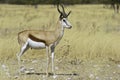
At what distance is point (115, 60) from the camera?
14.4 metres

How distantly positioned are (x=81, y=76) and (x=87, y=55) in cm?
337

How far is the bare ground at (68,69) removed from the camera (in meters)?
11.3

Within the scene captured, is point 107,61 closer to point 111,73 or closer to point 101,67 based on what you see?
point 101,67

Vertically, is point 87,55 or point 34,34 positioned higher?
point 34,34

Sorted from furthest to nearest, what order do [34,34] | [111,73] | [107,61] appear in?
[107,61] < [111,73] < [34,34]

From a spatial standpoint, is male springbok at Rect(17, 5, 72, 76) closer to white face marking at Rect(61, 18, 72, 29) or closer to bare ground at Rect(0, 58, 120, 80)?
white face marking at Rect(61, 18, 72, 29)

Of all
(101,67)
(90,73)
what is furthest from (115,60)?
(90,73)

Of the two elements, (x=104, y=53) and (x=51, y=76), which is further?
(x=104, y=53)

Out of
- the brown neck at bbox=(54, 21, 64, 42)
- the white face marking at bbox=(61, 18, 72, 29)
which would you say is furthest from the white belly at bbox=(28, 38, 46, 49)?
the white face marking at bbox=(61, 18, 72, 29)

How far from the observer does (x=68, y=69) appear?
12.9 metres

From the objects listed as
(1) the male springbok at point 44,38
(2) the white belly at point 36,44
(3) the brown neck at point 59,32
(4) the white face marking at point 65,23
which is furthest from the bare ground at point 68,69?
(4) the white face marking at point 65,23

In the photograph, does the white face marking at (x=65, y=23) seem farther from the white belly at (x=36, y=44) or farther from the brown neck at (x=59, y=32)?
the white belly at (x=36, y=44)

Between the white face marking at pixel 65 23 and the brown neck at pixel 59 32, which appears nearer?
the white face marking at pixel 65 23

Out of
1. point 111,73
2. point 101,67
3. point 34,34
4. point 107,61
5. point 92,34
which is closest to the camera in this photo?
point 34,34
